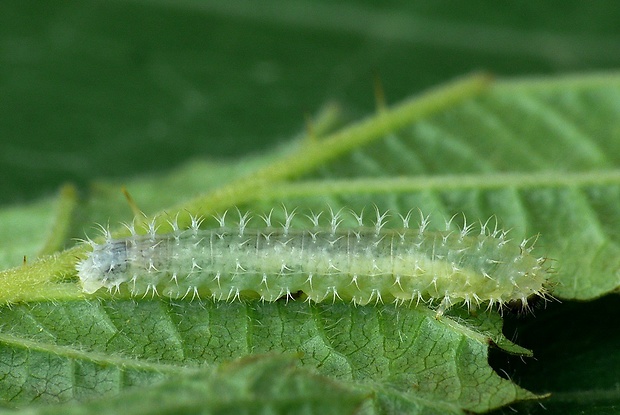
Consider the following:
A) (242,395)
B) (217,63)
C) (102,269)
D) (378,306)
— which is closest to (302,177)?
(378,306)

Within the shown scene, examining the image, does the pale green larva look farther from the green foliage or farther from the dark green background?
the dark green background

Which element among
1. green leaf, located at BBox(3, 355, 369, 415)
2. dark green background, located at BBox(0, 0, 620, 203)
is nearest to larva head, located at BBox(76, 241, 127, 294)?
green leaf, located at BBox(3, 355, 369, 415)

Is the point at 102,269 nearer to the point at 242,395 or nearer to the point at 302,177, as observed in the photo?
the point at 242,395

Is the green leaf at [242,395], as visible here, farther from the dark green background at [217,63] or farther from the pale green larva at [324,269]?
the dark green background at [217,63]

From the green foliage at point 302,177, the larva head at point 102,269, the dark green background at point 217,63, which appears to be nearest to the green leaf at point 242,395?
the green foliage at point 302,177

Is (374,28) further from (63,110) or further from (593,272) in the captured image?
(593,272)

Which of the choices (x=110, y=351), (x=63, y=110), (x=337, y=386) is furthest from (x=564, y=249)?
(x=63, y=110)
